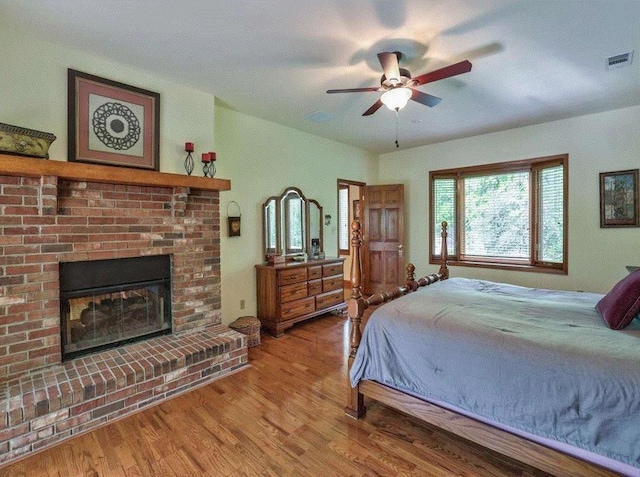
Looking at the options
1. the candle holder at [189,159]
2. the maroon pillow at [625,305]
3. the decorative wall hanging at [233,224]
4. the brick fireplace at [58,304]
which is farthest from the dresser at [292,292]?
the maroon pillow at [625,305]

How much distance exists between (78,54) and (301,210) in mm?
2878

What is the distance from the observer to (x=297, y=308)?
13.2 ft

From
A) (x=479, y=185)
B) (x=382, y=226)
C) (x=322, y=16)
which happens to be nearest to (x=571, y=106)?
(x=479, y=185)

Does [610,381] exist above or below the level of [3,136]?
below

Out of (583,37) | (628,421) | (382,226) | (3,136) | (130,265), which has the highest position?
(583,37)

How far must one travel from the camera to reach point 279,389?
2.62 m

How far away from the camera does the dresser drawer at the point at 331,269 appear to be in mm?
4430

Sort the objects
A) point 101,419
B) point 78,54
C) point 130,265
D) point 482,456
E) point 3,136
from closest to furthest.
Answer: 1. point 482,456
2. point 3,136
3. point 101,419
4. point 78,54
5. point 130,265

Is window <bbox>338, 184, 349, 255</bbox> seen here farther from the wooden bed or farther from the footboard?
the footboard

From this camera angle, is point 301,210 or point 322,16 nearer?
point 322,16

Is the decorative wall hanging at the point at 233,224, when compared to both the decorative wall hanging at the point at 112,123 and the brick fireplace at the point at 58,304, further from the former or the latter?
the decorative wall hanging at the point at 112,123

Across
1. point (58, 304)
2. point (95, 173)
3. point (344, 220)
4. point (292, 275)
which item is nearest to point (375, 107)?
point (292, 275)

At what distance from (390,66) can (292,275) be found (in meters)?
2.58

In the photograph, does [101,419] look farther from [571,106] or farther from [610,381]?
[571,106]
